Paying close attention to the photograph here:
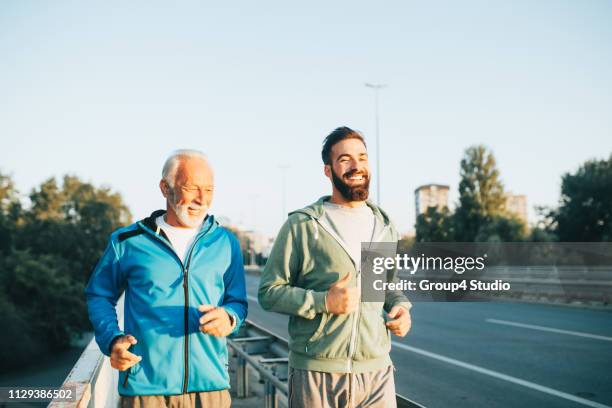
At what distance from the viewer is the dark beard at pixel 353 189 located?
2.91 meters

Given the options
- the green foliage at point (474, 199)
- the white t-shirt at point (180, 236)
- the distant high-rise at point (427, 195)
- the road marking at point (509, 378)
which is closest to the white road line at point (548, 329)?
the road marking at point (509, 378)

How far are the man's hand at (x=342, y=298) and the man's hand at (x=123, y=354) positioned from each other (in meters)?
0.89

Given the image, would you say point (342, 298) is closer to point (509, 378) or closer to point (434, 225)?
point (509, 378)

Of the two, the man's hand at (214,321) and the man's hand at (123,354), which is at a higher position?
the man's hand at (214,321)

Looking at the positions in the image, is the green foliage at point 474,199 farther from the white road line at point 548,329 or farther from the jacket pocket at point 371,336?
the jacket pocket at point 371,336

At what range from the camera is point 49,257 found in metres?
52.1

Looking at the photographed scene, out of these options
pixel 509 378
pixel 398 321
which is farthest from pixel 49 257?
pixel 398 321

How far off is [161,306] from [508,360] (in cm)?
858

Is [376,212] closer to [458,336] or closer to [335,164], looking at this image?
[335,164]

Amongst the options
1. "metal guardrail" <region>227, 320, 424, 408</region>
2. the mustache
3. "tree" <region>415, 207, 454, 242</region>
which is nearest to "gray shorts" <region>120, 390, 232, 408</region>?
the mustache

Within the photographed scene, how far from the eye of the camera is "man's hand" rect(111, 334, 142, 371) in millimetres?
2451

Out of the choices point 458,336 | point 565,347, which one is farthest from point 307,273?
point 458,336

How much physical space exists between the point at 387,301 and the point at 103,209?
71.0 m

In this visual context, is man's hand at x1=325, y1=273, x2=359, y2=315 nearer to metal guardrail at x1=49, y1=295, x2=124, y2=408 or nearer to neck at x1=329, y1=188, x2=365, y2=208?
neck at x1=329, y1=188, x2=365, y2=208
